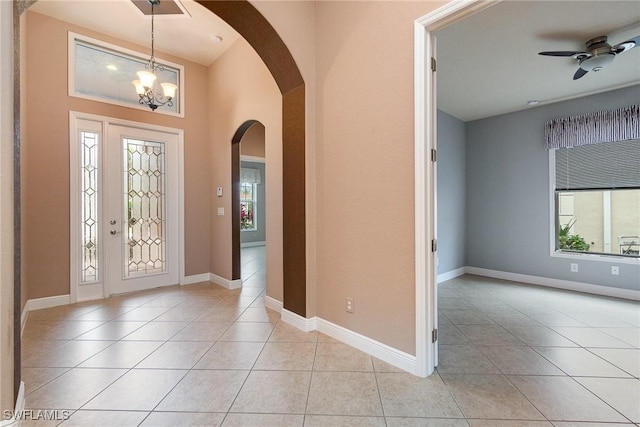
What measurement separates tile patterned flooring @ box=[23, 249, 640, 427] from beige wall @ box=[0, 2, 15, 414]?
468mm

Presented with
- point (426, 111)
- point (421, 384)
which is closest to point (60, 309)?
point (421, 384)

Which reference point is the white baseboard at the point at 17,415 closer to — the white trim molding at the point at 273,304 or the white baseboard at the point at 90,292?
the white trim molding at the point at 273,304

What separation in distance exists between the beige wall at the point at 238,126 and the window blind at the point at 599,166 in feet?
15.1

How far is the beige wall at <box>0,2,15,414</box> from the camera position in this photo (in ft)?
4.28

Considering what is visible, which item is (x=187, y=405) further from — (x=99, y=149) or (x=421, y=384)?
(x=99, y=149)

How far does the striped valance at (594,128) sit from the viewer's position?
382 centimetres

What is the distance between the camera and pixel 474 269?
5.34 metres

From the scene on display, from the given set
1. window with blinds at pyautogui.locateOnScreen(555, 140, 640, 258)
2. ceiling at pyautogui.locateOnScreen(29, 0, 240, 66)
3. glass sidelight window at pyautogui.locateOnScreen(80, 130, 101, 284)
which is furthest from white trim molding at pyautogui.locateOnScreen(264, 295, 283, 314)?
window with blinds at pyautogui.locateOnScreen(555, 140, 640, 258)

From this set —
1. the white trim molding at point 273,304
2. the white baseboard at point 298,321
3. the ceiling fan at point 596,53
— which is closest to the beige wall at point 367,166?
the white baseboard at point 298,321

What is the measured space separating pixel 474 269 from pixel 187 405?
5.29 m

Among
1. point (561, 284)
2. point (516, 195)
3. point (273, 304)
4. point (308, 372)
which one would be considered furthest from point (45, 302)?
point (561, 284)

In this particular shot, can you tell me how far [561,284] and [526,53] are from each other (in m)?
3.55

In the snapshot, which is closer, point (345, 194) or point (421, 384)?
point (421, 384)

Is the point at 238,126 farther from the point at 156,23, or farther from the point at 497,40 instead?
the point at 497,40
